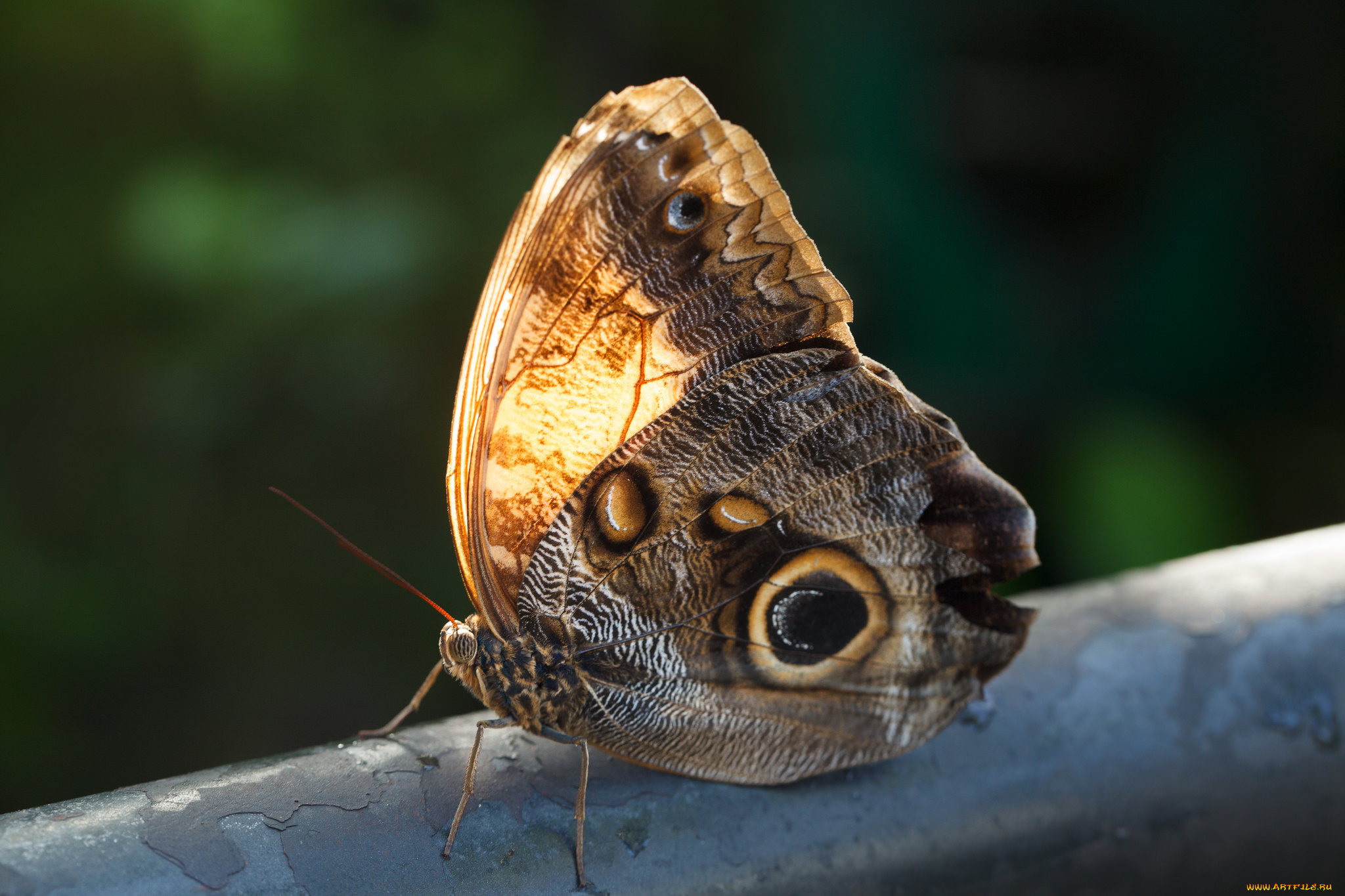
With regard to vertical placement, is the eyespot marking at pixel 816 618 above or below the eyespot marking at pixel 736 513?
below

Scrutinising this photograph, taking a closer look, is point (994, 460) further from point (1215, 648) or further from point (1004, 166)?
point (1215, 648)

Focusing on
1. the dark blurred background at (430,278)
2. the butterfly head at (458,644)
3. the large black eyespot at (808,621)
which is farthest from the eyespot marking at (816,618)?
the dark blurred background at (430,278)

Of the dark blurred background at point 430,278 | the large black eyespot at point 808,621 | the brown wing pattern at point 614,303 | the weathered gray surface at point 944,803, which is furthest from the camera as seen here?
the dark blurred background at point 430,278

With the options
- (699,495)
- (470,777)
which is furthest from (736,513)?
(470,777)

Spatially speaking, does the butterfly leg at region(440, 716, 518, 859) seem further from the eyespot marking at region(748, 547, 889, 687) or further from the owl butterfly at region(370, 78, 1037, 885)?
the eyespot marking at region(748, 547, 889, 687)

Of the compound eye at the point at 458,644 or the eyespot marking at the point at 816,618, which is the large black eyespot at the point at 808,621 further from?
the compound eye at the point at 458,644

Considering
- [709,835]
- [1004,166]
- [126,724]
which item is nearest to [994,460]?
[1004,166]

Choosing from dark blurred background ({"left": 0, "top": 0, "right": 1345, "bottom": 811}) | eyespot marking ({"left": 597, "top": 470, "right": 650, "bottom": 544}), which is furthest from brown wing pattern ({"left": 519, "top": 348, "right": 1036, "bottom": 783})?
dark blurred background ({"left": 0, "top": 0, "right": 1345, "bottom": 811})
